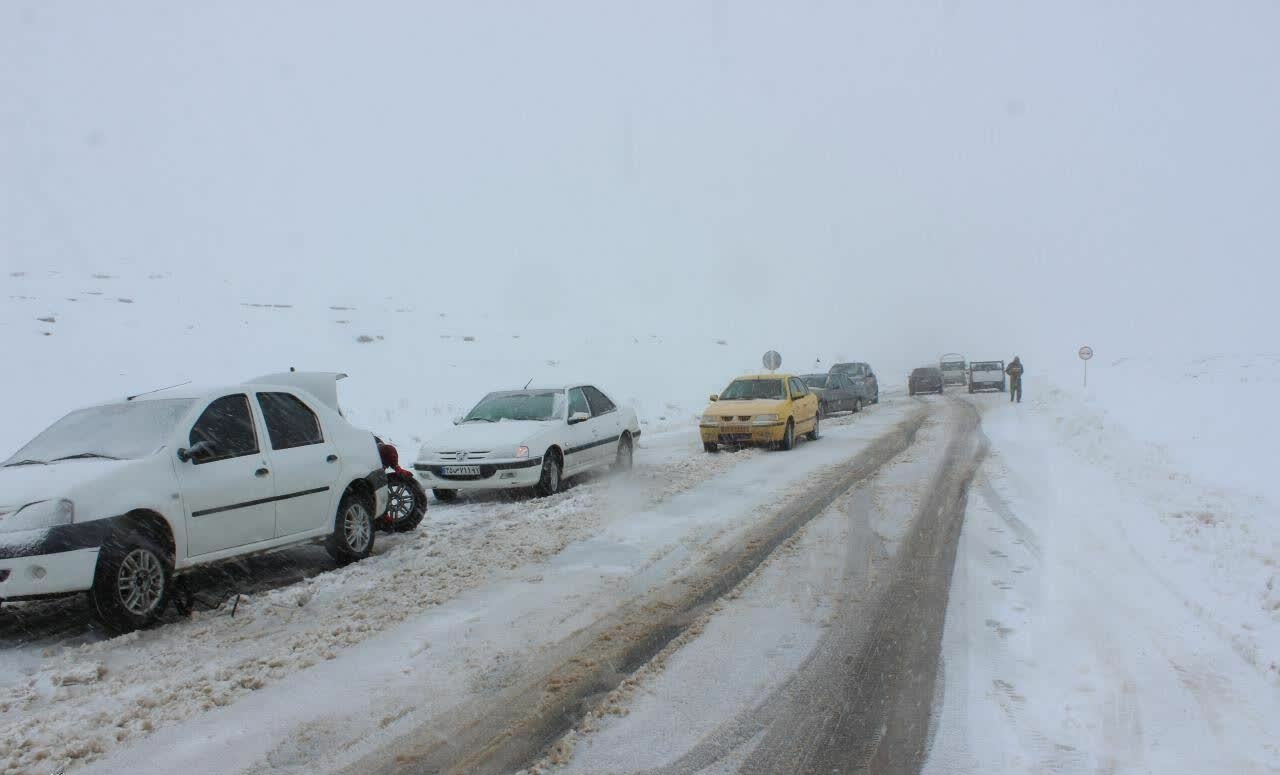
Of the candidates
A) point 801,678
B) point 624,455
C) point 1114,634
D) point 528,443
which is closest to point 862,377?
point 624,455

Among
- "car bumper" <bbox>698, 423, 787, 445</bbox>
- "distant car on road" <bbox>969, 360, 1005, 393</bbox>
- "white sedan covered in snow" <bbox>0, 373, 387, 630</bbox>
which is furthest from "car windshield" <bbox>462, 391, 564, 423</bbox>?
"distant car on road" <bbox>969, 360, 1005, 393</bbox>

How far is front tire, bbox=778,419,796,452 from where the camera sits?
15.0m

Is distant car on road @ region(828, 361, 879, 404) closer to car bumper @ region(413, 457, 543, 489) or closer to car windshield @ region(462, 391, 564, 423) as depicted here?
car windshield @ region(462, 391, 564, 423)

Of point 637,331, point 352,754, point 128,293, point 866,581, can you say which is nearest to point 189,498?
point 352,754

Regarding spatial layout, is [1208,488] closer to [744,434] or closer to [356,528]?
[744,434]

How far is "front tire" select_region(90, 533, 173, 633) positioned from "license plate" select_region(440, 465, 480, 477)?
4.66m

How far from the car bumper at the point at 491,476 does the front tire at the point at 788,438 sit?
615cm

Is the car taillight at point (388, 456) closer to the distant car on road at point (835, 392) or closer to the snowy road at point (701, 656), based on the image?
the snowy road at point (701, 656)

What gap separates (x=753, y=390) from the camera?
53.4ft

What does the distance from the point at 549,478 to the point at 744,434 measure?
5.45 m

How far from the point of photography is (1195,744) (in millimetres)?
3566

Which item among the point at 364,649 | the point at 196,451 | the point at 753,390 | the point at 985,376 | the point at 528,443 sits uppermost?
the point at 985,376

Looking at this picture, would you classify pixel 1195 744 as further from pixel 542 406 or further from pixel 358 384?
pixel 358 384

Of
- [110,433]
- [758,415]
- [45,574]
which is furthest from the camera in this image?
[758,415]
